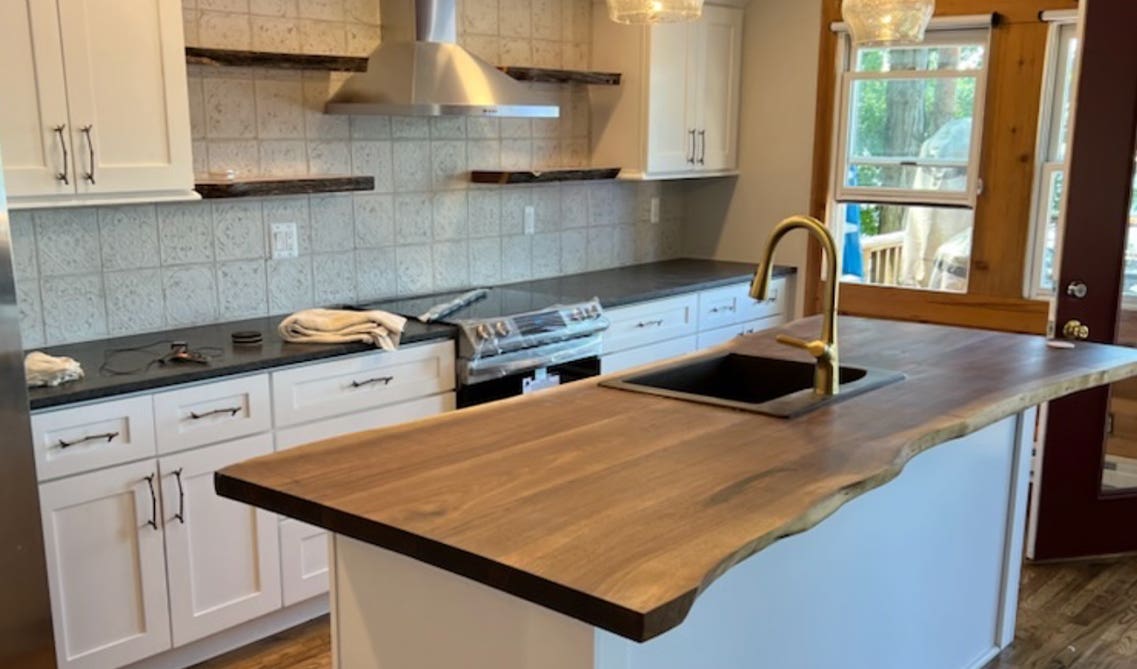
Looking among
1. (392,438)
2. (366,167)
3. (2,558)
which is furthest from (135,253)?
(392,438)

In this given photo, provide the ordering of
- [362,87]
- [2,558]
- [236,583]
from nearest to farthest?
1. [2,558]
2. [236,583]
3. [362,87]

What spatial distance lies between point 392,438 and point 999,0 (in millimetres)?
3478

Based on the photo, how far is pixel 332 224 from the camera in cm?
377

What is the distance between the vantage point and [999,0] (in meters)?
4.27

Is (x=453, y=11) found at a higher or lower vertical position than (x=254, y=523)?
higher

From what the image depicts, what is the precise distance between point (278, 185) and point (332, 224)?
18.1 inches

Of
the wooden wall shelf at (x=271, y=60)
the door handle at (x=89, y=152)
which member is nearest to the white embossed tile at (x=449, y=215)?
the wooden wall shelf at (x=271, y=60)

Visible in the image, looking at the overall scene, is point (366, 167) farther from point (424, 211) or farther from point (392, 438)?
point (392, 438)

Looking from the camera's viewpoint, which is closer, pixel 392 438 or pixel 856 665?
pixel 392 438

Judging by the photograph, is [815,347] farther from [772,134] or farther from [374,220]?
[772,134]

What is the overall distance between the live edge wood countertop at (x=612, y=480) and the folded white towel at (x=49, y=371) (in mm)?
1038

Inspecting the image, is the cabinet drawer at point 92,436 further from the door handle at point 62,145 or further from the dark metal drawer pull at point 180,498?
the door handle at point 62,145

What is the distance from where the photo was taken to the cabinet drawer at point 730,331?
4.66 meters

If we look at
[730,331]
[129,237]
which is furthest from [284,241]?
[730,331]
